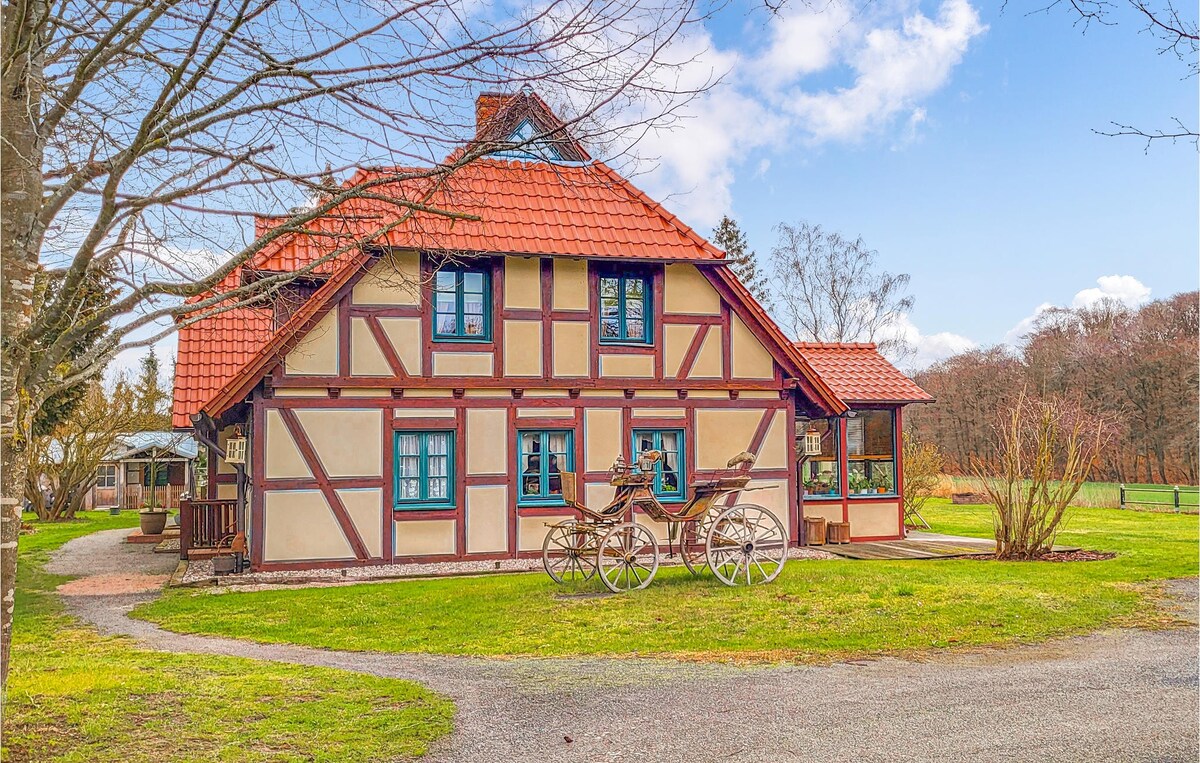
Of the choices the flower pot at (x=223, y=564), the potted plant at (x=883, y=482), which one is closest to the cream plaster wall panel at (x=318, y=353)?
the flower pot at (x=223, y=564)

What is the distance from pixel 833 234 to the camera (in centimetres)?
3772

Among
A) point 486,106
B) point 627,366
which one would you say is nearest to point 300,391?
point 627,366

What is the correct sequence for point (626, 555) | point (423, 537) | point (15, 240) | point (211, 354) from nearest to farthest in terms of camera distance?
point (15, 240) < point (626, 555) < point (423, 537) < point (211, 354)

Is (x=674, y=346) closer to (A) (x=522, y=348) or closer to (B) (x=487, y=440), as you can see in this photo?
(A) (x=522, y=348)

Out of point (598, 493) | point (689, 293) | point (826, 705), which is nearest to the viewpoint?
Result: point (826, 705)

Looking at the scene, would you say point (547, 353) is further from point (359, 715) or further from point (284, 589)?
point (359, 715)

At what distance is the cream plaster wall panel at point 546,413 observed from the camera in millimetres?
15984

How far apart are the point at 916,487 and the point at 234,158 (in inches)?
795

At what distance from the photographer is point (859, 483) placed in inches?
742

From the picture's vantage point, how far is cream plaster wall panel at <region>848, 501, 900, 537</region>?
18750 mm

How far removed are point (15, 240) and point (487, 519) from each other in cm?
1138

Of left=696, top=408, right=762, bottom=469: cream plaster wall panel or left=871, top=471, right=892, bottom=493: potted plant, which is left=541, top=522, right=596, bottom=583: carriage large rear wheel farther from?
left=871, top=471, right=892, bottom=493: potted plant

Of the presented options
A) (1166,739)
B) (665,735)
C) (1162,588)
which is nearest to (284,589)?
(665,735)

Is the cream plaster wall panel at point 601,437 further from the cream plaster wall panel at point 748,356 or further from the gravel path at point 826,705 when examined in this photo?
the gravel path at point 826,705
